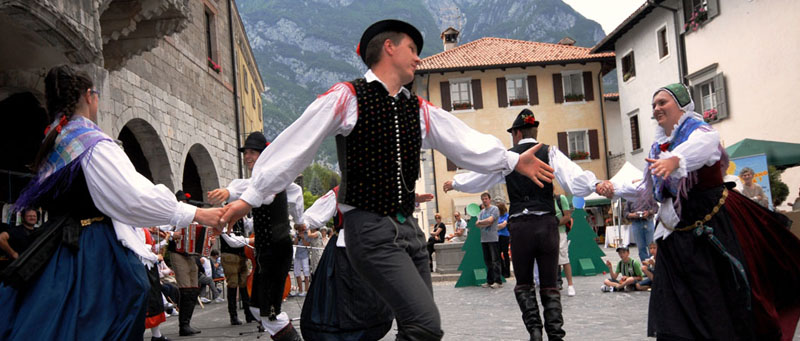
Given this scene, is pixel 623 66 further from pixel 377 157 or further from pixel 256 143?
pixel 377 157

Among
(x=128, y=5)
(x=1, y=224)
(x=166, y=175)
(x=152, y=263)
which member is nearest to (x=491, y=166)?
(x=152, y=263)

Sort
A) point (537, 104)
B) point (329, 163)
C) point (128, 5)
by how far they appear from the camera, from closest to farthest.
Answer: point (128, 5), point (537, 104), point (329, 163)

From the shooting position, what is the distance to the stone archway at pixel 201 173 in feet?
61.2

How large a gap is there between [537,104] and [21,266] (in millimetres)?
36901

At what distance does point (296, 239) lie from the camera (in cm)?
1577

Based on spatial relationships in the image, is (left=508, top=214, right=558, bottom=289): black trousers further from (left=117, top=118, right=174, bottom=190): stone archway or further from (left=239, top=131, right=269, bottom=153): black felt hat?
(left=117, top=118, right=174, bottom=190): stone archway

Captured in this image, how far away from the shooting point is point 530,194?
6707mm

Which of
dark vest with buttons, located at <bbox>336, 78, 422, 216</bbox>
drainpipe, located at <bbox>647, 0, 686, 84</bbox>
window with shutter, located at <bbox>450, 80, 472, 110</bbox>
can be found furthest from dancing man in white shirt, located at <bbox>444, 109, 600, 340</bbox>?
window with shutter, located at <bbox>450, 80, 472, 110</bbox>

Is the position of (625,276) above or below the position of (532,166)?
below

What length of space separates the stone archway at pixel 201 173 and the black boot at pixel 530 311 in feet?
43.7

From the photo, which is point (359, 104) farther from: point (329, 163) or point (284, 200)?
point (329, 163)

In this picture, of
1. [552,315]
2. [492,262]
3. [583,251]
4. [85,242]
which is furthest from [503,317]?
[583,251]

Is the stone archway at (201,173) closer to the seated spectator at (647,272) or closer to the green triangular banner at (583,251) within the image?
the green triangular banner at (583,251)

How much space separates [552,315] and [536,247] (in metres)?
0.68
